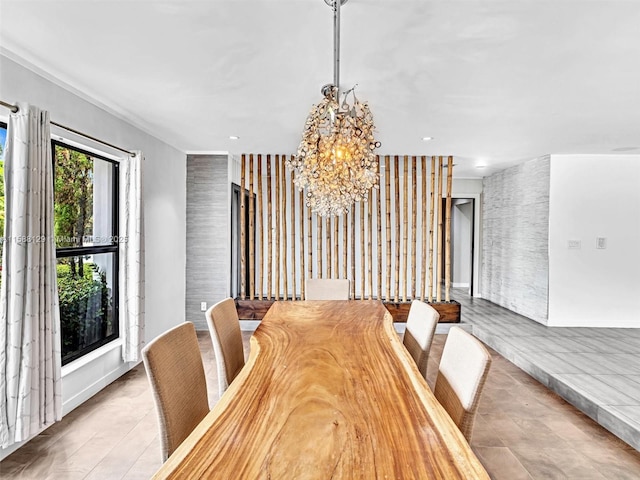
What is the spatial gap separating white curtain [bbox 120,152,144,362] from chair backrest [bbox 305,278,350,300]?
158 cm

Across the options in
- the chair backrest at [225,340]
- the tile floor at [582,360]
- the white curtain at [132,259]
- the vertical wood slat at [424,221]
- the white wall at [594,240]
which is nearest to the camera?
the chair backrest at [225,340]

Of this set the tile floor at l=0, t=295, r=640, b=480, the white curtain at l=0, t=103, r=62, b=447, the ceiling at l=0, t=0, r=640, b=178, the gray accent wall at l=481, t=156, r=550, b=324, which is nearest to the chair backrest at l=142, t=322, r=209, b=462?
the tile floor at l=0, t=295, r=640, b=480

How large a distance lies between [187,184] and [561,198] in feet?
16.6

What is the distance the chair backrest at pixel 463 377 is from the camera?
4.20 feet

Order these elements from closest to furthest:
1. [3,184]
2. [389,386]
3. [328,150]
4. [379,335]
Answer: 1. [389,386]
2. [328,150]
3. [379,335]
4. [3,184]

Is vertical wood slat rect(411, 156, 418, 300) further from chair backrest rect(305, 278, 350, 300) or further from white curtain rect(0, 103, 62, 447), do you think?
white curtain rect(0, 103, 62, 447)

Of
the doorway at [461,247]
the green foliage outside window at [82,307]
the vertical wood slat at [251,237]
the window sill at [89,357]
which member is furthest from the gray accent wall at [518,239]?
the green foliage outside window at [82,307]

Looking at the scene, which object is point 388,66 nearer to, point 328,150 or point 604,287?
point 328,150

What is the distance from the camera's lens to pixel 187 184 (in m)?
5.11

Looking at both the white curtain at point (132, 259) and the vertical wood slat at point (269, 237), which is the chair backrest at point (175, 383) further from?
the vertical wood slat at point (269, 237)

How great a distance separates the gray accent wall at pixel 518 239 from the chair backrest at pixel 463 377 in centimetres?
436

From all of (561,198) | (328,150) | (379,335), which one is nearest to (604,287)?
(561,198)

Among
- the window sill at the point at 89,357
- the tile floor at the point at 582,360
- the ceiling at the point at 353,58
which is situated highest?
the ceiling at the point at 353,58

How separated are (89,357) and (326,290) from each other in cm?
211
